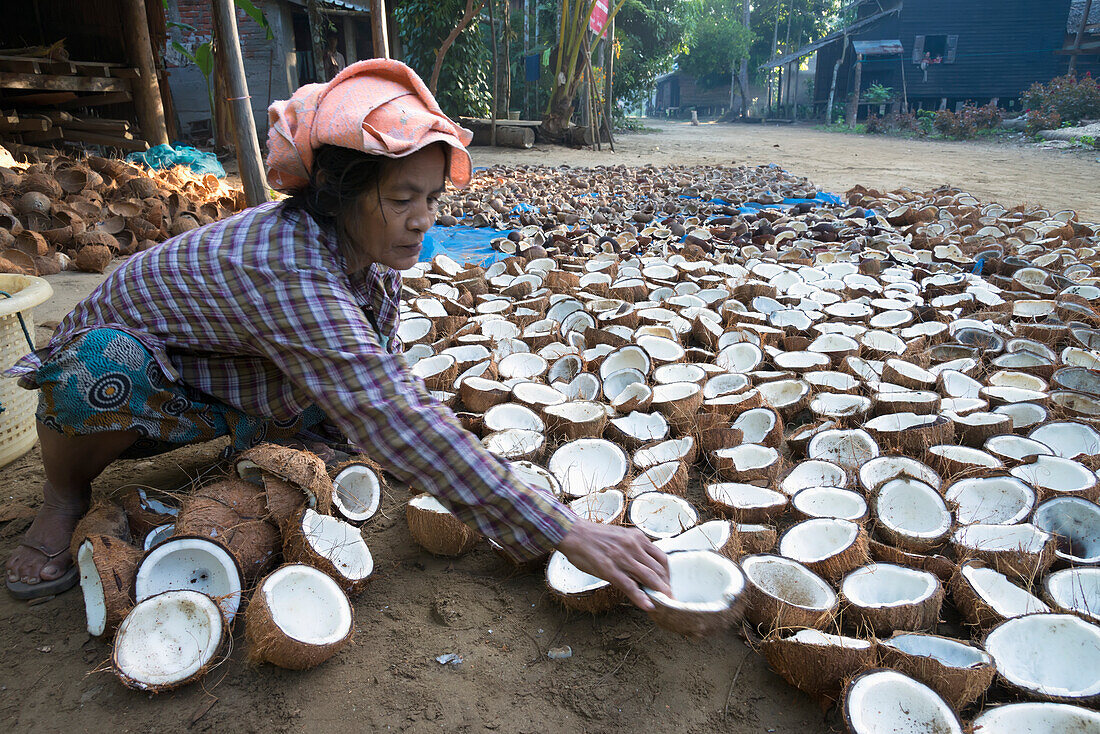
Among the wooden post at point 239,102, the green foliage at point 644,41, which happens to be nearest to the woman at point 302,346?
the wooden post at point 239,102

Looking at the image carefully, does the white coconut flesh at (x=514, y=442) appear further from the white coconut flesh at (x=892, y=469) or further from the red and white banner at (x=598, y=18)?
the red and white banner at (x=598, y=18)

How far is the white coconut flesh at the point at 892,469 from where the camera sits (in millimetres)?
1613

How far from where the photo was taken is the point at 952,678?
106 cm

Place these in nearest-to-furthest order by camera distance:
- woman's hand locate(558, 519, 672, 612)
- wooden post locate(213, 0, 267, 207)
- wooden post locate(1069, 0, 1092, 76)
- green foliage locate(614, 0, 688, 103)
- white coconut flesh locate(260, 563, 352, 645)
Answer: woman's hand locate(558, 519, 672, 612), white coconut flesh locate(260, 563, 352, 645), wooden post locate(213, 0, 267, 207), wooden post locate(1069, 0, 1092, 76), green foliage locate(614, 0, 688, 103)

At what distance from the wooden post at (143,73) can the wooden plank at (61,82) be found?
15 centimetres

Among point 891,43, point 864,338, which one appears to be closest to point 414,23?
point 864,338

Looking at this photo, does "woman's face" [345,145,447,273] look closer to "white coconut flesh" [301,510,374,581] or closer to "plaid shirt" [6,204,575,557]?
→ "plaid shirt" [6,204,575,557]

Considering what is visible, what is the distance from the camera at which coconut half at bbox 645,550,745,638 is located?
0.96 m

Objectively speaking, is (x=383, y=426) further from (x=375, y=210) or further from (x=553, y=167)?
(x=553, y=167)

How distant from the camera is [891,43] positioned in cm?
1702

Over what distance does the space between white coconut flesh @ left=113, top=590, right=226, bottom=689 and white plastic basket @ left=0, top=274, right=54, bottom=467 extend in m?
0.81

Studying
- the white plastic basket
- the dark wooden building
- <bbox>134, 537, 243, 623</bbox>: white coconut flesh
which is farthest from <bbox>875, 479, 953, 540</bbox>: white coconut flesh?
the dark wooden building

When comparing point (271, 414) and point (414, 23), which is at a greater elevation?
point (414, 23)

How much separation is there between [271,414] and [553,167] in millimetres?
6661
